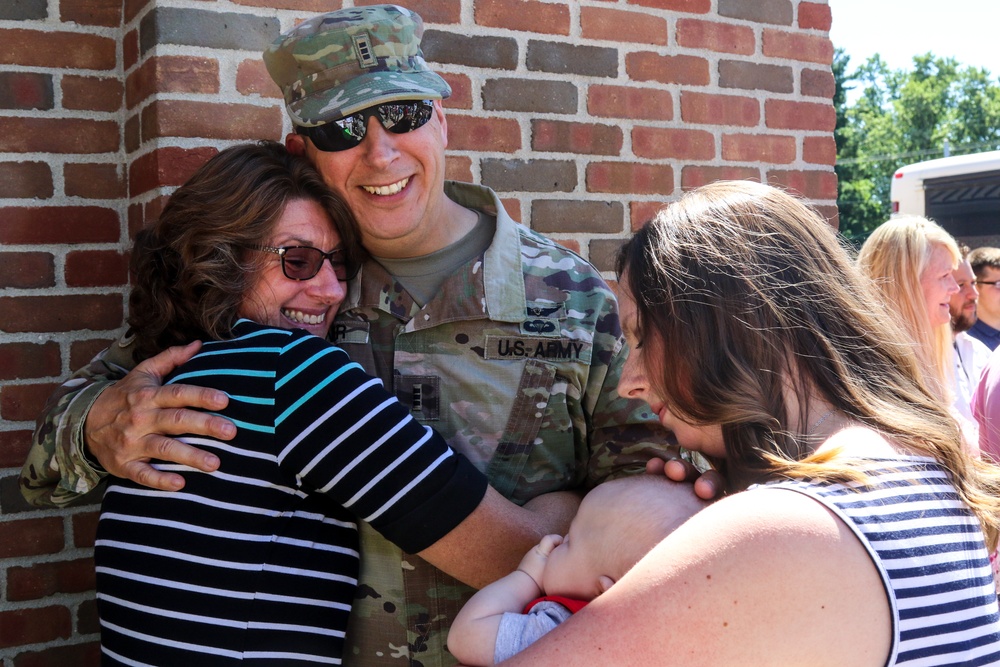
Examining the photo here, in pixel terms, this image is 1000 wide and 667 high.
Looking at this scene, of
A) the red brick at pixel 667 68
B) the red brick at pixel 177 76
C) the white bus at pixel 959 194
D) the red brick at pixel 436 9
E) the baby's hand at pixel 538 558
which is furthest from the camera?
the white bus at pixel 959 194

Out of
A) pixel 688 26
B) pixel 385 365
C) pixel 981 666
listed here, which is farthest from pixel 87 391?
pixel 688 26

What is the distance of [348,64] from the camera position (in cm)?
199

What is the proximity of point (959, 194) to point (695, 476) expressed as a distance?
8.19m

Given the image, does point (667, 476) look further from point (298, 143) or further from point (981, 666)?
point (298, 143)

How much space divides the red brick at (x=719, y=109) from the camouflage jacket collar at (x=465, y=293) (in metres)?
1.12

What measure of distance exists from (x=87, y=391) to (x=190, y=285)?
37 centimetres

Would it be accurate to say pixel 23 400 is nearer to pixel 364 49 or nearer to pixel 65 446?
pixel 65 446

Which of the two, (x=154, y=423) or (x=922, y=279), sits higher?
(x=922, y=279)

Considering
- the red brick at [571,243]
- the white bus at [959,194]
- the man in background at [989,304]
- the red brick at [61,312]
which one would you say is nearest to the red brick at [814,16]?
the red brick at [571,243]

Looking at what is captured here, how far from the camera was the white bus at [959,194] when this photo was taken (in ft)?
27.0

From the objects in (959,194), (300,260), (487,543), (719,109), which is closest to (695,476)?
(487,543)

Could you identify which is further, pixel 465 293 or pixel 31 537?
pixel 31 537

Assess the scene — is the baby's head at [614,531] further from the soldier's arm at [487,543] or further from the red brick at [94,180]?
the red brick at [94,180]

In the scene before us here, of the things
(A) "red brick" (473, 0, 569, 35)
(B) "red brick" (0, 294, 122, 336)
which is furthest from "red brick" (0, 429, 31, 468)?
(A) "red brick" (473, 0, 569, 35)
